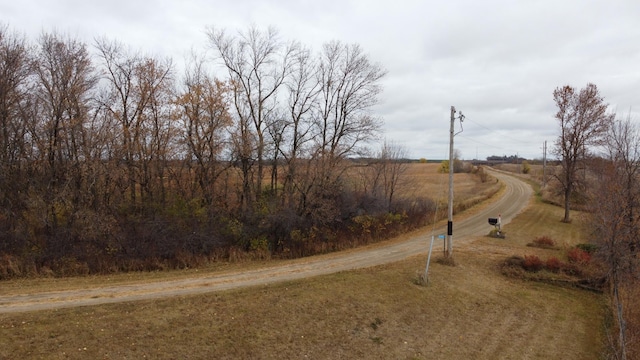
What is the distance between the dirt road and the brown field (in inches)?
38.4

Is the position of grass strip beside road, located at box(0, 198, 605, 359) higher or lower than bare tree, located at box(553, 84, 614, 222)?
lower

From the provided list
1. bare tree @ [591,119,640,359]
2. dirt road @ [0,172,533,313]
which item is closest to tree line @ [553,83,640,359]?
bare tree @ [591,119,640,359]

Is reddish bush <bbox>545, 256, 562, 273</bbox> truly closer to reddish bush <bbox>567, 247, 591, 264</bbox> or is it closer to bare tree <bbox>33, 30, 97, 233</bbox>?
reddish bush <bbox>567, 247, 591, 264</bbox>

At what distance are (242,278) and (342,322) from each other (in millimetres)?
5322

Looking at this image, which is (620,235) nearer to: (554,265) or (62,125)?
(554,265)

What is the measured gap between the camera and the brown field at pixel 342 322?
31.0 ft

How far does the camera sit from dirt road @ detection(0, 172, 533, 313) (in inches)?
460

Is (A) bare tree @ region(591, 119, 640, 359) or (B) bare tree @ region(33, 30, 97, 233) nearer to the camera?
(A) bare tree @ region(591, 119, 640, 359)

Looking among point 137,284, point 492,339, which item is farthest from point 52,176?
point 492,339

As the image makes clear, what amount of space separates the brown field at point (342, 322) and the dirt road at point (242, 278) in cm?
98

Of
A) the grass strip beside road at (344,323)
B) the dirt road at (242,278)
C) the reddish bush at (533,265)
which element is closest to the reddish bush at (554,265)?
the reddish bush at (533,265)

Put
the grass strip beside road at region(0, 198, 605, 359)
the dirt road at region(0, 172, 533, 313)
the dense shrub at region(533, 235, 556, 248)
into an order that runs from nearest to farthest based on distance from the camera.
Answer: the grass strip beside road at region(0, 198, 605, 359)
the dirt road at region(0, 172, 533, 313)
the dense shrub at region(533, 235, 556, 248)

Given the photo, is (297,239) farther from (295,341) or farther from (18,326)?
(18,326)

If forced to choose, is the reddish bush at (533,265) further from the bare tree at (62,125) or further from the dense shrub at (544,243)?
the bare tree at (62,125)
